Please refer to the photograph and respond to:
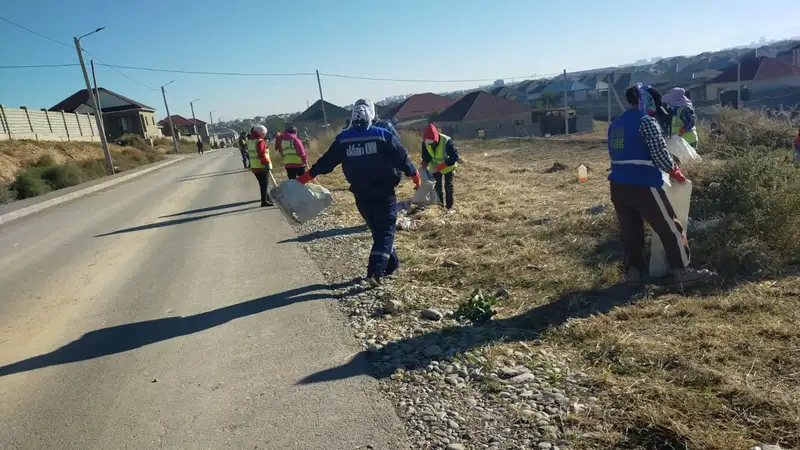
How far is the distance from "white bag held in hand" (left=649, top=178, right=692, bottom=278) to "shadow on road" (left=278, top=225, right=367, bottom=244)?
183 inches

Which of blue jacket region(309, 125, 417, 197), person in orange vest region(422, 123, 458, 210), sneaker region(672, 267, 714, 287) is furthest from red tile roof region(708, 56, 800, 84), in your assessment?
blue jacket region(309, 125, 417, 197)

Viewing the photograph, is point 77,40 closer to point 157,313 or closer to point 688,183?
point 157,313

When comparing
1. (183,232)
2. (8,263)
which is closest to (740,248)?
(183,232)

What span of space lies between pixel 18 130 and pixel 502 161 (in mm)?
33597

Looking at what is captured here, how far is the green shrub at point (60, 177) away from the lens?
2286 cm

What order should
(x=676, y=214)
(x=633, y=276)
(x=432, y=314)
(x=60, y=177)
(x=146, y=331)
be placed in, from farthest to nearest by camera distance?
1. (x=60, y=177)
2. (x=676, y=214)
3. (x=633, y=276)
4. (x=146, y=331)
5. (x=432, y=314)

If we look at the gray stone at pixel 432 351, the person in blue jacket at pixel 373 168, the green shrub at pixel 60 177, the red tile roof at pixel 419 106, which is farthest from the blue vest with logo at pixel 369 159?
the red tile roof at pixel 419 106

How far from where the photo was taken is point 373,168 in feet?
17.2

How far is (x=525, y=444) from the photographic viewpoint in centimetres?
274

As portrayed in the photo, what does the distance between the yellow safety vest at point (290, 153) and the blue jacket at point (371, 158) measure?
5849 millimetres

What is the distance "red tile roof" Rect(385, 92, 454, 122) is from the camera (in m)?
72.2

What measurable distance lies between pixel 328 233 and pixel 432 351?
16.3 ft

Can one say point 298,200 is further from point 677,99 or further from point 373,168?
point 677,99

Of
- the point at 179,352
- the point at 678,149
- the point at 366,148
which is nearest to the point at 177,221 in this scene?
the point at 366,148
